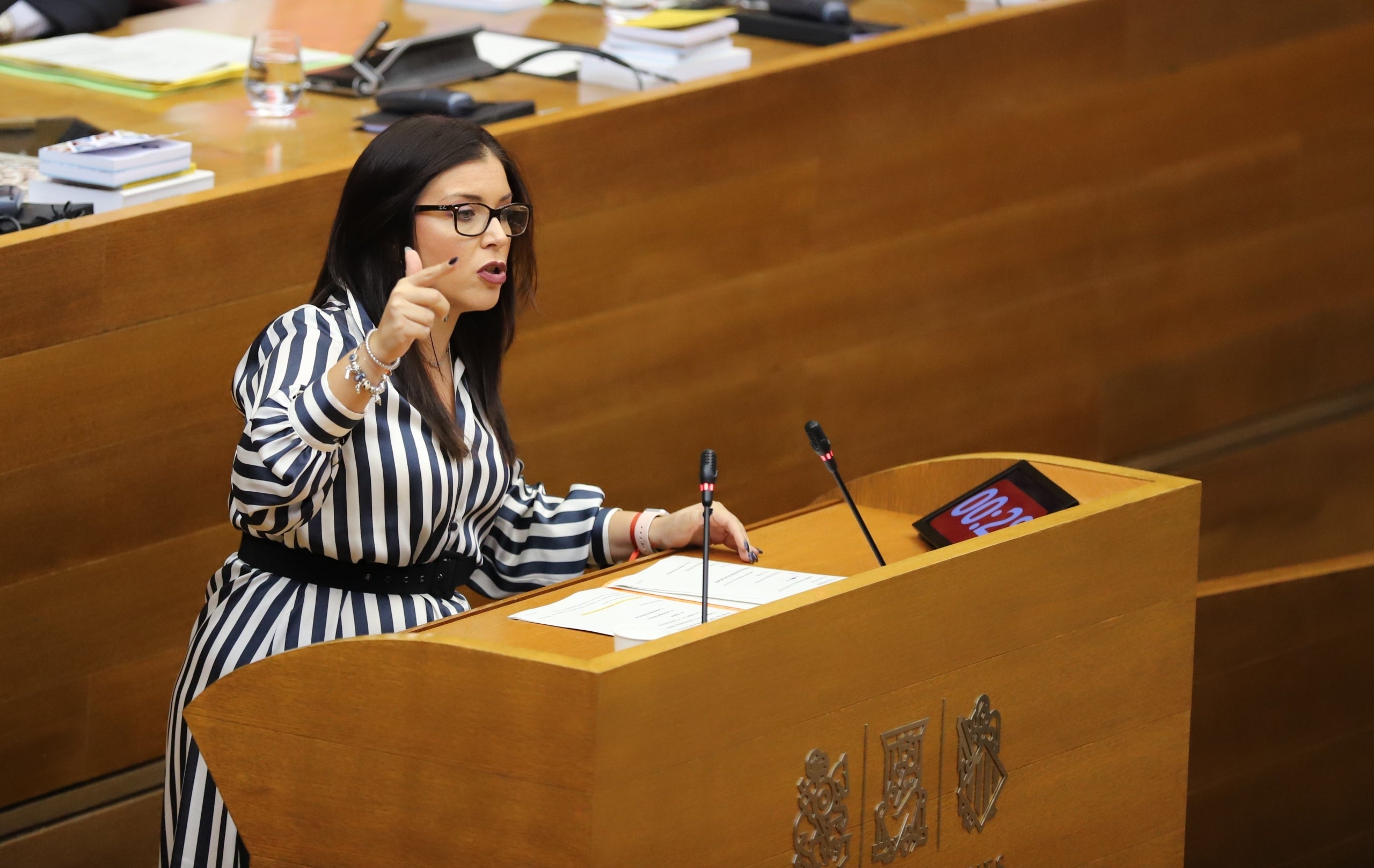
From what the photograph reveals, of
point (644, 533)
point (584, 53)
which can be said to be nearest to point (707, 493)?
point (644, 533)

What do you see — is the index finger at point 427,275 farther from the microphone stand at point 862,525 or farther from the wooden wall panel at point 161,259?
the wooden wall panel at point 161,259

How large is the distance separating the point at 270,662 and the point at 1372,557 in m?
2.83

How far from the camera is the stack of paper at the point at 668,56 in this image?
3.29 meters

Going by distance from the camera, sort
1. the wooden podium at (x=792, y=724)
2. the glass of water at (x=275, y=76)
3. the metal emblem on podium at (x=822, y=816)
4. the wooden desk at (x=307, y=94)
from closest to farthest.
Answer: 1. the wooden podium at (x=792, y=724)
2. the metal emblem on podium at (x=822, y=816)
3. the wooden desk at (x=307, y=94)
4. the glass of water at (x=275, y=76)

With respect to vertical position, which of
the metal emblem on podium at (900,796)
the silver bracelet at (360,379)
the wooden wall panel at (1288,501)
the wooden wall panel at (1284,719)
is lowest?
the wooden wall panel at (1284,719)

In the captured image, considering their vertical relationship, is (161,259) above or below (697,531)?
above

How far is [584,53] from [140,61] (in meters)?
0.81

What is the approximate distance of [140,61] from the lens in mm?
3342

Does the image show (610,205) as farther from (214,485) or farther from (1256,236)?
(1256,236)

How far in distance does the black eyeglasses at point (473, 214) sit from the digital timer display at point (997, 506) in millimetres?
594

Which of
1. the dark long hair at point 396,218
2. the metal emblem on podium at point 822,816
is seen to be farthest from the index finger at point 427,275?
the metal emblem on podium at point 822,816

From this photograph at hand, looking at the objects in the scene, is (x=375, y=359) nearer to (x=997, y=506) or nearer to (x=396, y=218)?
(x=396, y=218)

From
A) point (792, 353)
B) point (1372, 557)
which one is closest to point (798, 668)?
point (792, 353)

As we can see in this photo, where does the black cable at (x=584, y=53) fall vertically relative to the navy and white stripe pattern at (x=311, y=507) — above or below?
above
